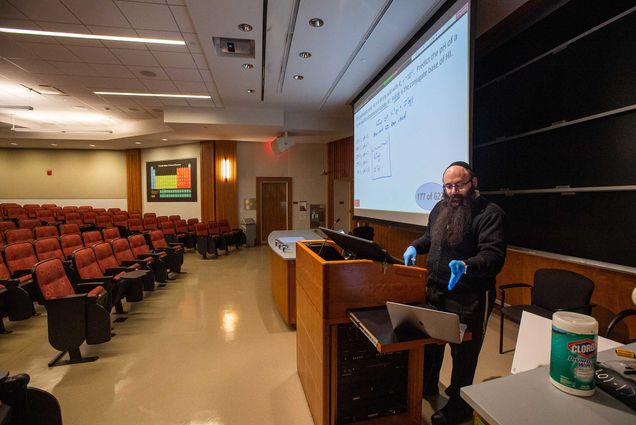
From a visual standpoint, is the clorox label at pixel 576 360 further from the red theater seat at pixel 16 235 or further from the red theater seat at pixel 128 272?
the red theater seat at pixel 16 235

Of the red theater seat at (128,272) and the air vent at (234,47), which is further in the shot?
the air vent at (234,47)

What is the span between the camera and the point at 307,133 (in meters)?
7.46

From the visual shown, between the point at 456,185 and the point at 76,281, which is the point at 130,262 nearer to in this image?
the point at 76,281

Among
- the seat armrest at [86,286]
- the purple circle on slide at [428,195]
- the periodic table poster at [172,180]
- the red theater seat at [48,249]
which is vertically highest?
the periodic table poster at [172,180]

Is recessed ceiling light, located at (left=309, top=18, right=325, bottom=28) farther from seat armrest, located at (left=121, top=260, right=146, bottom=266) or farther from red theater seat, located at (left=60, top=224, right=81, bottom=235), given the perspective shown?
red theater seat, located at (left=60, top=224, right=81, bottom=235)

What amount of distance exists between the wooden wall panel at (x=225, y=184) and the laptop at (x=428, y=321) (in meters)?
8.28

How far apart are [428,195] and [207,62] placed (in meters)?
3.74

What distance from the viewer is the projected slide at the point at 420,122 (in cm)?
244

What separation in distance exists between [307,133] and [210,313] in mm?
5135

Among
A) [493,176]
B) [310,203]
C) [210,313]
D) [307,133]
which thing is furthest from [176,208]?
[493,176]

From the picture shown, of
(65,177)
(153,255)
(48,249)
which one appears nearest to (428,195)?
(153,255)

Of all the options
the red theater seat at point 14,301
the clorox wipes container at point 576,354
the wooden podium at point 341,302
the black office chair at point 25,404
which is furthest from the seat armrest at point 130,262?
the clorox wipes container at point 576,354

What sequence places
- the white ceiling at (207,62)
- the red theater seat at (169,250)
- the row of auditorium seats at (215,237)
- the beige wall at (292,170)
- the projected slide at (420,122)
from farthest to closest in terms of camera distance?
the beige wall at (292,170) < the row of auditorium seats at (215,237) < the red theater seat at (169,250) < the white ceiling at (207,62) < the projected slide at (420,122)

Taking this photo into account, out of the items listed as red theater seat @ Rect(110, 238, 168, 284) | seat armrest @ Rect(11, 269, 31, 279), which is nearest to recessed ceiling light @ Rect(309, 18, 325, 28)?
red theater seat @ Rect(110, 238, 168, 284)
